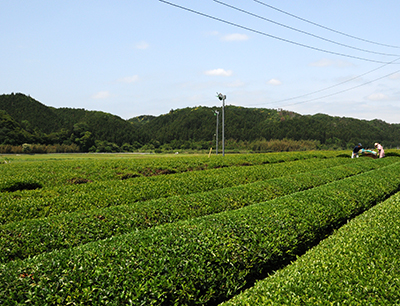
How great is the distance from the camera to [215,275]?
4.14m

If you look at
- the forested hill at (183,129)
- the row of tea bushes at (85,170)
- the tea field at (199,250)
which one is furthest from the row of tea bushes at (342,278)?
the forested hill at (183,129)

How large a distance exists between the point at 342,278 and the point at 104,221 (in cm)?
469

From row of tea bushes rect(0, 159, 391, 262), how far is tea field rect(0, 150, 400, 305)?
2 cm

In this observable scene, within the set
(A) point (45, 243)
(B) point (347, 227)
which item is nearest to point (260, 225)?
(B) point (347, 227)

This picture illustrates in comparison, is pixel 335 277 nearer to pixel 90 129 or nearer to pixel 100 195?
pixel 100 195

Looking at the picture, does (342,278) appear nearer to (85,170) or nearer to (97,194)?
(97,194)

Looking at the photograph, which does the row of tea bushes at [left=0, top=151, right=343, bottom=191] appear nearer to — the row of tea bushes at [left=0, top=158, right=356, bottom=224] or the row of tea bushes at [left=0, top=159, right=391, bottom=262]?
the row of tea bushes at [left=0, top=158, right=356, bottom=224]

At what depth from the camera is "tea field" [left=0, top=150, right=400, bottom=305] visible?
3.36 m

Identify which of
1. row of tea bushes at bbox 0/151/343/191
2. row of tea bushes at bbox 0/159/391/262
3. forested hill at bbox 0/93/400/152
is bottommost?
row of tea bushes at bbox 0/159/391/262

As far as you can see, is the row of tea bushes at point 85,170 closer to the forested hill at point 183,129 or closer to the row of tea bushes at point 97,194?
the row of tea bushes at point 97,194

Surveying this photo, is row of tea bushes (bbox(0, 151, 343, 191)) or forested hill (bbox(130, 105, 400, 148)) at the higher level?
forested hill (bbox(130, 105, 400, 148))

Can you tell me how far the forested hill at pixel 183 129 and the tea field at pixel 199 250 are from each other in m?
61.6

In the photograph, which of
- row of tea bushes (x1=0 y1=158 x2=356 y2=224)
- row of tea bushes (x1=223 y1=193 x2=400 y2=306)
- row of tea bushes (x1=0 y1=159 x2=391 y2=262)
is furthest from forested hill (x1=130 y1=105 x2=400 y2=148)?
row of tea bushes (x1=223 y1=193 x2=400 y2=306)

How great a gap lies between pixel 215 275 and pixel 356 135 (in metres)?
77.8
